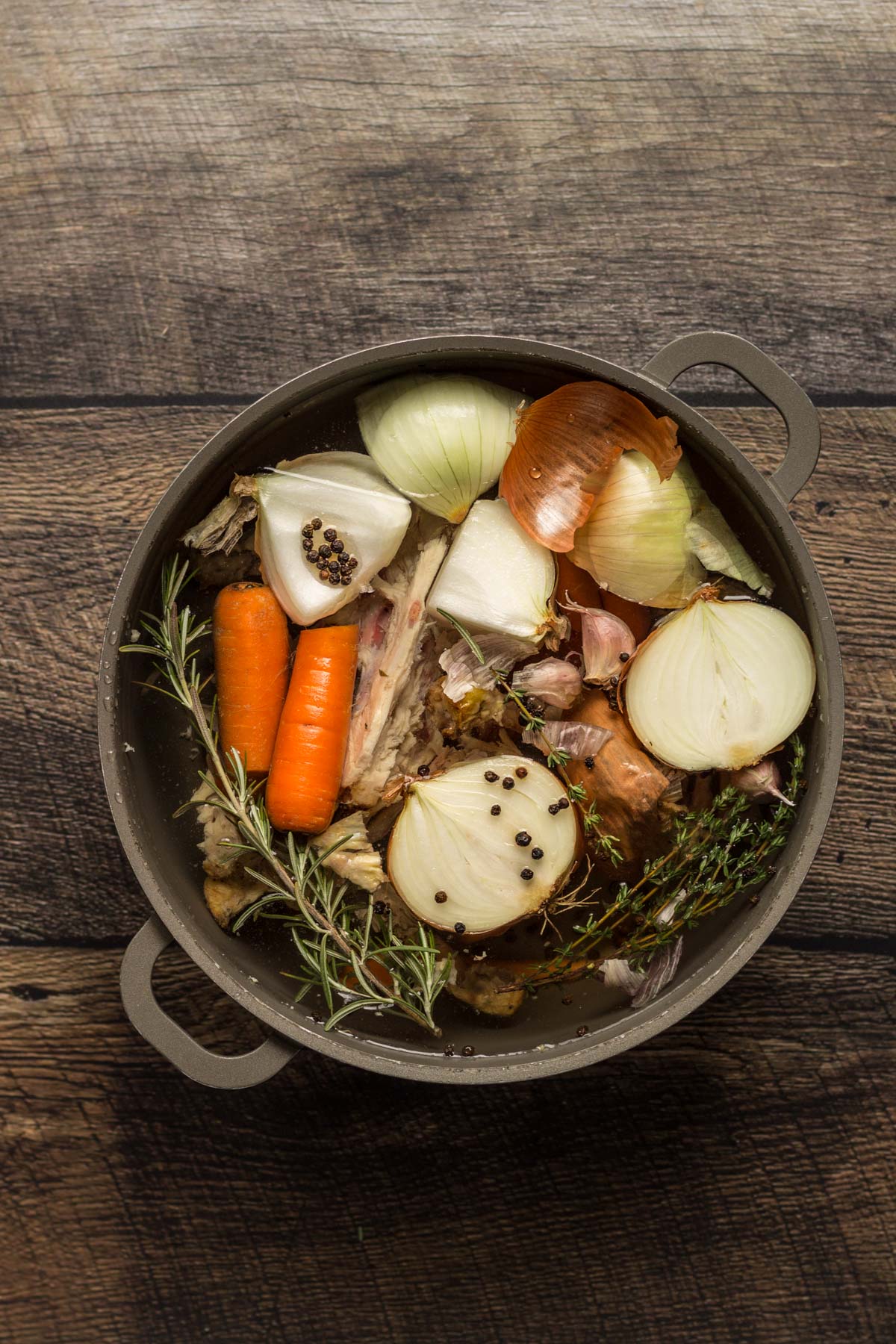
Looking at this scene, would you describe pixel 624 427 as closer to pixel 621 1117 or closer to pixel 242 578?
pixel 242 578

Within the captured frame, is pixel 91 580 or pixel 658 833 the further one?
pixel 91 580

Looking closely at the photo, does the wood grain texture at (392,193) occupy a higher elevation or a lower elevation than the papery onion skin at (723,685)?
higher

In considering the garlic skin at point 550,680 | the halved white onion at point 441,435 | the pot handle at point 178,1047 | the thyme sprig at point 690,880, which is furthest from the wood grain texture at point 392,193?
the pot handle at point 178,1047

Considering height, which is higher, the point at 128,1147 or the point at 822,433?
the point at 822,433

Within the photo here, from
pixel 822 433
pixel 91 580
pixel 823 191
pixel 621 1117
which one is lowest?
pixel 621 1117

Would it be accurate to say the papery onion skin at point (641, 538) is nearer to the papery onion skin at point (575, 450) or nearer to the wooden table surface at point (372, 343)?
the papery onion skin at point (575, 450)

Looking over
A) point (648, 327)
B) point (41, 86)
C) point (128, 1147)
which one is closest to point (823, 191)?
point (648, 327)

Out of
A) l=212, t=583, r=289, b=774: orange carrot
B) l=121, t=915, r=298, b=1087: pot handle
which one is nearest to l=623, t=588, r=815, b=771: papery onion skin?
l=212, t=583, r=289, b=774: orange carrot
